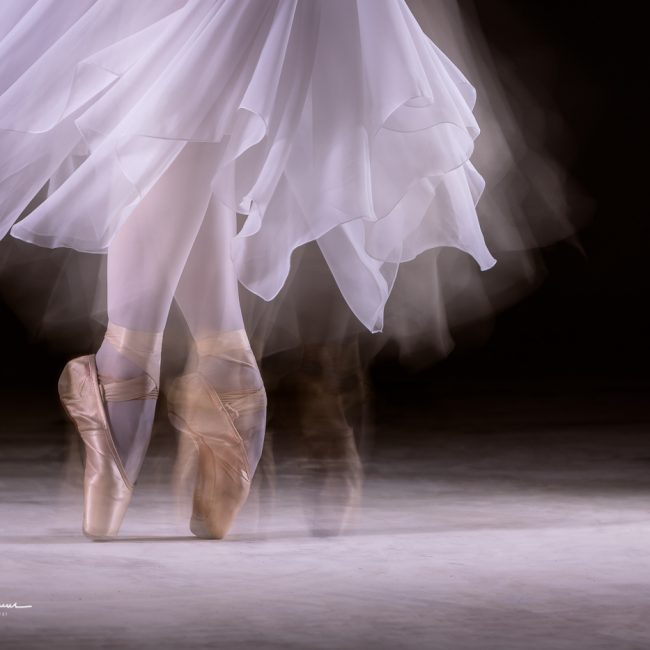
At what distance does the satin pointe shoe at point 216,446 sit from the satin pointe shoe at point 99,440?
54 mm

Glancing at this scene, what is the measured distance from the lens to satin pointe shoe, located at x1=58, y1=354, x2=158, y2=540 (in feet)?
5.63

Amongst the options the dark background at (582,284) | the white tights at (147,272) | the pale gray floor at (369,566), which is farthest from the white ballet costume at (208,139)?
the dark background at (582,284)

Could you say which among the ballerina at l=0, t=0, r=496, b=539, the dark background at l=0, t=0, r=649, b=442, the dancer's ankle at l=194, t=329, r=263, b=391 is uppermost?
the ballerina at l=0, t=0, r=496, b=539

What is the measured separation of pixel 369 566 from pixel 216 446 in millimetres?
273

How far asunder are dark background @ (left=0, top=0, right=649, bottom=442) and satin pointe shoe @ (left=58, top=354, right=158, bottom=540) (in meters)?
1.49

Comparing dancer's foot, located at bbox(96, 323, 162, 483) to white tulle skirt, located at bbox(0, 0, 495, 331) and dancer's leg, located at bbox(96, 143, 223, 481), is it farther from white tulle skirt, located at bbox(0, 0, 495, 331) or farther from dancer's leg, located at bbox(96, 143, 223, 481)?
white tulle skirt, located at bbox(0, 0, 495, 331)

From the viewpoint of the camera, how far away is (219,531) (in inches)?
69.3

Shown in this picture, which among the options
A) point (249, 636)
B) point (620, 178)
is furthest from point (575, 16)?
point (249, 636)

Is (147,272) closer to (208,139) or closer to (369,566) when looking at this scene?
(208,139)

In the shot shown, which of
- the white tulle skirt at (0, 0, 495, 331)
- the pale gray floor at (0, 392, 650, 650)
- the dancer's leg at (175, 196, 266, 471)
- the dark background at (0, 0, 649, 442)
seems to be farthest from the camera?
the dark background at (0, 0, 649, 442)

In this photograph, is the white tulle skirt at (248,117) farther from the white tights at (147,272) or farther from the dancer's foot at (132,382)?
the dancer's foot at (132,382)

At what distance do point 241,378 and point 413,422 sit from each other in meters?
1.12

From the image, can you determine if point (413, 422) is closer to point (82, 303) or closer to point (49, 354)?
point (82, 303)

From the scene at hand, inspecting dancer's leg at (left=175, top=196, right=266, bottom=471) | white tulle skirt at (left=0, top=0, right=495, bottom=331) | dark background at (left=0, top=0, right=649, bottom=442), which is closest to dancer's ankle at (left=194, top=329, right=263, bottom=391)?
dancer's leg at (left=175, top=196, right=266, bottom=471)
